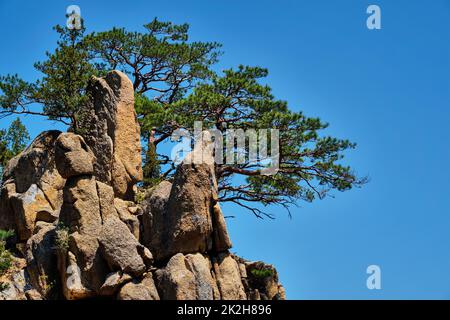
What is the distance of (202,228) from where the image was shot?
24.2 m

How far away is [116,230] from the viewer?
23.7 metres

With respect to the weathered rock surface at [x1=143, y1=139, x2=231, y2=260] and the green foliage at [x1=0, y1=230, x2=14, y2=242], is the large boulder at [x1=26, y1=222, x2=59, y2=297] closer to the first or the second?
the green foliage at [x1=0, y1=230, x2=14, y2=242]

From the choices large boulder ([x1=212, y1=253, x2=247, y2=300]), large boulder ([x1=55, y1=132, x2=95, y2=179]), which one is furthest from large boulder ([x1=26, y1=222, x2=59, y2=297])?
large boulder ([x1=212, y1=253, x2=247, y2=300])

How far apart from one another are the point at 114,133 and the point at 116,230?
423cm

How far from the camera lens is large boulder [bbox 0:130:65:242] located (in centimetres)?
2655

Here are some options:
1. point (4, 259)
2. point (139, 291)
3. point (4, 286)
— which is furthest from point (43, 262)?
point (139, 291)

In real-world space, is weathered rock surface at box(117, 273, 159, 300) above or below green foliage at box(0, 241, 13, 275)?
below

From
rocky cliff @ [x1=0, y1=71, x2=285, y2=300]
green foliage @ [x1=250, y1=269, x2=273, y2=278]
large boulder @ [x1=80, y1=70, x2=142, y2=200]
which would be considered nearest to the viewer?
rocky cliff @ [x1=0, y1=71, x2=285, y2=300]

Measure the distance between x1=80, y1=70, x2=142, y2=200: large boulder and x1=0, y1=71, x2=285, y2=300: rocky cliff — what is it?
0.03 m

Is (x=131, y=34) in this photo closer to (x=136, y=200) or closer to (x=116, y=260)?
(x=136, y=200)

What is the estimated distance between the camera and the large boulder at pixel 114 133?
86.4 ft

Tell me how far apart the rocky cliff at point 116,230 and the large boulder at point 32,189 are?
0.03 m
